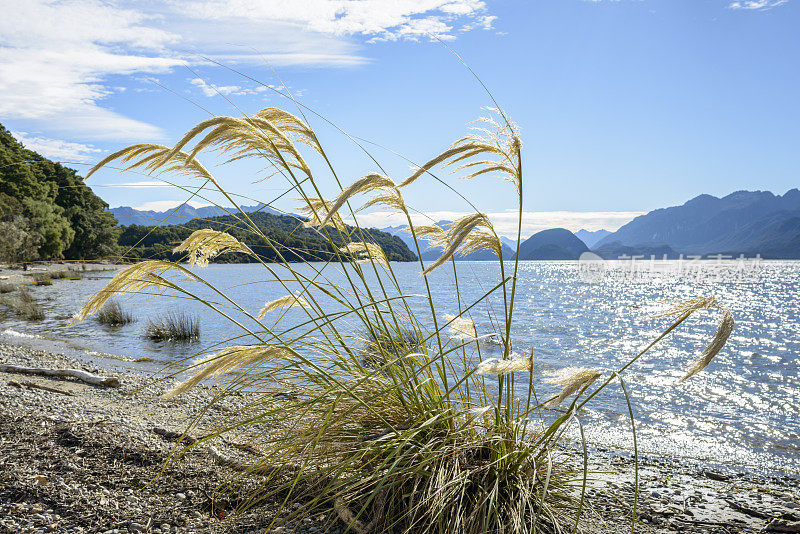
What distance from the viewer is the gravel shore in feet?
10.0

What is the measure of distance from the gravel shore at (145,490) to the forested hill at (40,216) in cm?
3766

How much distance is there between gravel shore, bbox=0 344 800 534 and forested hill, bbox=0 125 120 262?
37.7 metres

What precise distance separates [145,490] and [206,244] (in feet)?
5.81

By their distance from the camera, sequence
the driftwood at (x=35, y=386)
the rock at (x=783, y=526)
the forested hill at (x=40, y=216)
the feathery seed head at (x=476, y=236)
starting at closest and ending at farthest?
1. the feathery seed head at (x=476, y=236)
2. the rock at (x=783, y=526)
3. the driftwood at (x=35, y=386)
4. the forested hill at (x=40, y=216)

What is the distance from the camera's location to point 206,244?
3447mm

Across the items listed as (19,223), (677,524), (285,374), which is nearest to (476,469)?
(285,374)

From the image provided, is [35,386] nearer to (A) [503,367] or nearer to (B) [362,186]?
(B) [362,186]

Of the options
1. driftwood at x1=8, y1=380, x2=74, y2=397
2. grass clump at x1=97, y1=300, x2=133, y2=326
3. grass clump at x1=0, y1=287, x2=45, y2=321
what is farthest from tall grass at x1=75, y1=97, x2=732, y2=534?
grass clump at x1=0, y1=287, x2=45, y2=321

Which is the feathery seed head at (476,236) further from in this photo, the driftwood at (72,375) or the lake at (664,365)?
the driftwood at (72,375)

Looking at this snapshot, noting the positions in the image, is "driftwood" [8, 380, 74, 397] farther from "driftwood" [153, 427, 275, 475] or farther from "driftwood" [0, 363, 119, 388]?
"driftwood" [153, 427, 275, 475]

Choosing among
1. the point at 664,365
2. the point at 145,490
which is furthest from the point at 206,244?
the point at 664,365

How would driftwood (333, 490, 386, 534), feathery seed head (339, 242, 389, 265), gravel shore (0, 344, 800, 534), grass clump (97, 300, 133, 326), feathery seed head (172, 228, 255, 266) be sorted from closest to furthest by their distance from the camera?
driftwood (333, 490, 386, 534), gravel shore (0, 344, 800, 534), feathery seed head (172, 228, 255, 266), feathery seed head (339, 242, 389, 265), grass clump (97, 300, 133, 326)

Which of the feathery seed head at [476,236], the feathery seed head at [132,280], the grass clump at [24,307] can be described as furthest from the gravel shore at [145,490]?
the grass clump at [24,307]

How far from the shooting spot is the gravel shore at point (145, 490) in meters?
3.05
